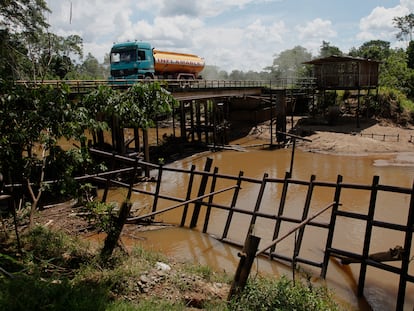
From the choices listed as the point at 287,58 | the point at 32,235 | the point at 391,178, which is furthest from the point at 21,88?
the point at 287,58

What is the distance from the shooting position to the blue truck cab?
74.3ft

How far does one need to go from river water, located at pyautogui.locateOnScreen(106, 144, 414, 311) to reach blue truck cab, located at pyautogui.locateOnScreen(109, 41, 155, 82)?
6.49 metres

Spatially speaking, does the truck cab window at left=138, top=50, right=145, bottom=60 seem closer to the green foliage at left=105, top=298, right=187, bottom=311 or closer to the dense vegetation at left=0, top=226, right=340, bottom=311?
the dense vegetation at left=0, top=226, right=340, bottom=311

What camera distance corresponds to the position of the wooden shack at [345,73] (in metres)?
29.2

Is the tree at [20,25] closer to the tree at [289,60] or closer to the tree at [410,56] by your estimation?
the tree at [410,56]

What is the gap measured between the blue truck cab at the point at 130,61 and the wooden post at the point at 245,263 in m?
19.0

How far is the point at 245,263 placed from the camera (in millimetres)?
5070

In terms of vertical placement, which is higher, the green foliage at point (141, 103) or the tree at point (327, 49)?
the tree at point (327, 49)

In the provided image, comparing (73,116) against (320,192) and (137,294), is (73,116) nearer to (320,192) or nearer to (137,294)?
(137,294)

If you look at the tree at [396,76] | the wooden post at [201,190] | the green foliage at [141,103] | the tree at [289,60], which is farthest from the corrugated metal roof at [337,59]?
the tree at [289,60]

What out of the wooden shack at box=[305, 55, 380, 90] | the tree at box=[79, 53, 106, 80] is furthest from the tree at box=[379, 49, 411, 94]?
the tree at box=[79, 53, 106, 80]

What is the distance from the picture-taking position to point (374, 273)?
27.5 ft

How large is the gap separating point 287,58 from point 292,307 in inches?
5771

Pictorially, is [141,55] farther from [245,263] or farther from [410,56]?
[410,56]
